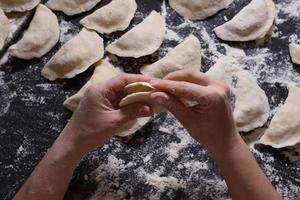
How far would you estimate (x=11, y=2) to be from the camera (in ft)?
5.56

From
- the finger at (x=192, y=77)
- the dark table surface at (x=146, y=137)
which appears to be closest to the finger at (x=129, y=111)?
the finger at (x=192, y=77)

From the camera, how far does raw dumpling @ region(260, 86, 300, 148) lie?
1380 millimetres

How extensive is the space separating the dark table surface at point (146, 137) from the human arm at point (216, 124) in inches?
4.9

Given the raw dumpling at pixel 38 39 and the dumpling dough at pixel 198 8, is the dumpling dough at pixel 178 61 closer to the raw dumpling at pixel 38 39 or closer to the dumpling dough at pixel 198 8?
the dumpling dough at pixel 198 8

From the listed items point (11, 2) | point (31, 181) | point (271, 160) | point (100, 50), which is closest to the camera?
point (31, 181)

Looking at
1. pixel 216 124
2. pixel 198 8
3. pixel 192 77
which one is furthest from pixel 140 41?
pixel 216 124

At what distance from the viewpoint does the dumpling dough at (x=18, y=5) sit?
1.68m

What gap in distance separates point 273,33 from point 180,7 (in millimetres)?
313

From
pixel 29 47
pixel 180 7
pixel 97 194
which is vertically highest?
pixel 180 7

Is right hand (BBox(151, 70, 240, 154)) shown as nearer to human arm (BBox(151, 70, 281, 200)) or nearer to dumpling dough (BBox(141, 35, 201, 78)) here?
human arm (BBox(151, 70, 281, 200))

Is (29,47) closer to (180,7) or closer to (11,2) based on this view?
(11,2)

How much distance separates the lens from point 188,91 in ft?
3.80

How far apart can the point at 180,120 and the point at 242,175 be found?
0.21 meters

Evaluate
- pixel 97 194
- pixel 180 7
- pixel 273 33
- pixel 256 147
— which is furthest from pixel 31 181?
pixel 273 33
